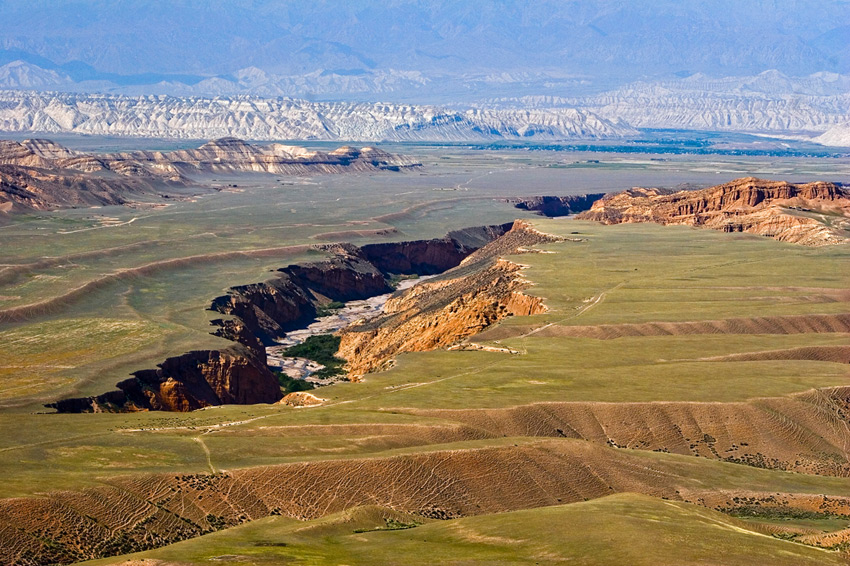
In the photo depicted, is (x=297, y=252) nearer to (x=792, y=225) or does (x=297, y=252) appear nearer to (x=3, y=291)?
(x=3, y=291)

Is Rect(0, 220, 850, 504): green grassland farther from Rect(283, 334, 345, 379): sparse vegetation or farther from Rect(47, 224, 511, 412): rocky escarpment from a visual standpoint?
Rect(283, 334, 345, 379): sparse vegetation

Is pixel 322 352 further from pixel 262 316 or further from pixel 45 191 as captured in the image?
pixel 45 191

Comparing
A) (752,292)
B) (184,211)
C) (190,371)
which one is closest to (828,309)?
(752,292)

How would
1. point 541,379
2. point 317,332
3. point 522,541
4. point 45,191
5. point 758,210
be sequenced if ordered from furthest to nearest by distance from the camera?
point 45,191 < point 758,210 < point 317,332 < point 541,379 < point 522,541

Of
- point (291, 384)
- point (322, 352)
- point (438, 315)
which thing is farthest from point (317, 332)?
point (291, 384)

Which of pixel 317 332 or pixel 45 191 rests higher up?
pixel 45 191

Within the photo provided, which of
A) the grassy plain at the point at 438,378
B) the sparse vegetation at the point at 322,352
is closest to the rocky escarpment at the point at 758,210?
the grassy plain at the point at 438,378
